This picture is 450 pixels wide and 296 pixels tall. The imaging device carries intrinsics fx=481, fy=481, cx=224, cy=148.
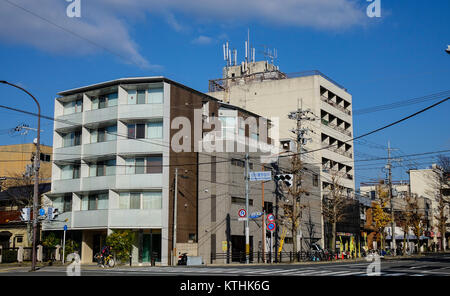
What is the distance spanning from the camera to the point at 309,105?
6556 centimetres

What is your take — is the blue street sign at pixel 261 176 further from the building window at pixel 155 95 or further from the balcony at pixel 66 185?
the balcony at pixel 66 185

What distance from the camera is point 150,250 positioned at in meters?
44.0

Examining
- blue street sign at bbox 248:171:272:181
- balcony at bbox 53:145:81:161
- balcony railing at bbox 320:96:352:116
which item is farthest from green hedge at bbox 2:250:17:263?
balcony railing at bbox 320:96:352:116

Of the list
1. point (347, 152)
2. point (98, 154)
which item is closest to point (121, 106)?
point (98, 154)

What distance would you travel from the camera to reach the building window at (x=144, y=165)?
4416 cm

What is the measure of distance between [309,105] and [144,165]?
2933 centimetres

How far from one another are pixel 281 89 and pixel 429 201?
54.3m

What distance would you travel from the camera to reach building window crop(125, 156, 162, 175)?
1738 inches

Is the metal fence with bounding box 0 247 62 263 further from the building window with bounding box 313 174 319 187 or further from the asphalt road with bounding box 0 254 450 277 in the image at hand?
the building window with bounding box 313 174 319 187

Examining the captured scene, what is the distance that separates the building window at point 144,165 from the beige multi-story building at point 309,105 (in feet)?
65.2

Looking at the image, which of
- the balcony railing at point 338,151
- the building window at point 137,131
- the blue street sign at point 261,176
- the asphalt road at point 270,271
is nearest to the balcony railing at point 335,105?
the balcony railing at point 338,151

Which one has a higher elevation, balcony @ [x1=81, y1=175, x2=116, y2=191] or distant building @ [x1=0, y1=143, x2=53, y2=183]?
distant building @ [x1=0, y1=143, x2=53, y2=183]

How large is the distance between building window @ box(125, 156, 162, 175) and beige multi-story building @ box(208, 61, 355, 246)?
65.2 feet
